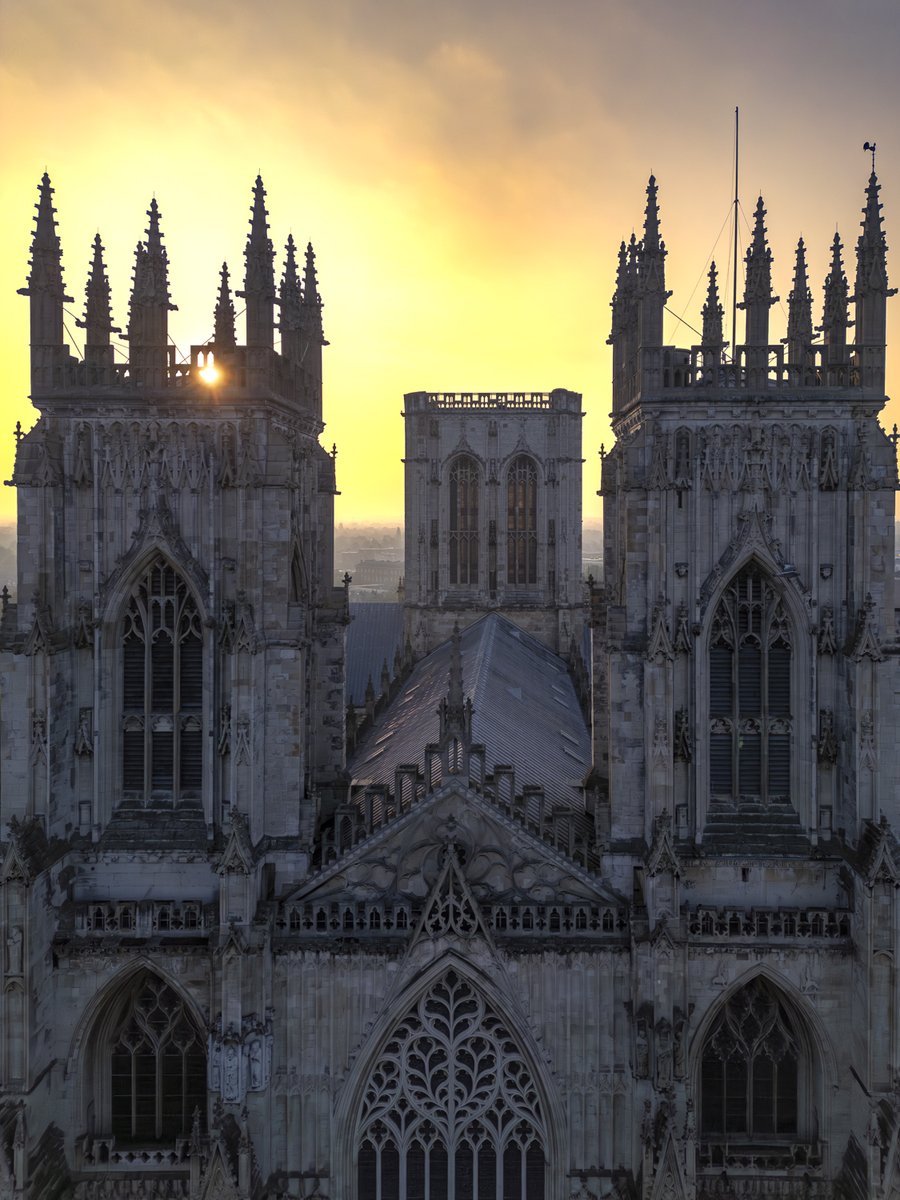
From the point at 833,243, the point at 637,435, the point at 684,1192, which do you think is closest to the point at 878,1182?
the point at 684,1192

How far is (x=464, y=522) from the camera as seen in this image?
2442 inches

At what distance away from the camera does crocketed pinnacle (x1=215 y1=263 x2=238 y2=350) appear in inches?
1064

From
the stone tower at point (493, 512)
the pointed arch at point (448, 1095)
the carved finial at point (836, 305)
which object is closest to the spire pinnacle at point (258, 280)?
the carved finial at point (836, 305)

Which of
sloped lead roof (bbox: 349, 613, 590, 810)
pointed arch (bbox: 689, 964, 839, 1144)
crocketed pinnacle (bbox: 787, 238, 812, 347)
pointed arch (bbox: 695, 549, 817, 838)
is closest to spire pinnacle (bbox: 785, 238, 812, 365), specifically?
crocketed pinnacle (bbox: 787, 238, 812, 347)

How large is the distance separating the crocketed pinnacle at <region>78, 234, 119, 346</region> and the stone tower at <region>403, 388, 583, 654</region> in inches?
1318

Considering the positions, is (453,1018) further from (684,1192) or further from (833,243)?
(833,243)

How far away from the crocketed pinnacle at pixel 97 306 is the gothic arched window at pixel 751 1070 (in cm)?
2339

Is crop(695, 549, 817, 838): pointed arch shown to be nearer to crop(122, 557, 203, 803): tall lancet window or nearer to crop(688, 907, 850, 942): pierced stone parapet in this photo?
crop(688, 907, 850, 942): pierced stone parapet

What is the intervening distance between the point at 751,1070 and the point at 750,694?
30.4 ft

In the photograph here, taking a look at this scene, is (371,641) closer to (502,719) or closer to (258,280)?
(502,719)

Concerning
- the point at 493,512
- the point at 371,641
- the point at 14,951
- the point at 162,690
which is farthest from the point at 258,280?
the point at 371,641

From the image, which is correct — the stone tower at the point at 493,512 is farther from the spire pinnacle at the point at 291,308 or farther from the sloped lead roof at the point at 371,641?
the spire pinnacle at the point at 291,308

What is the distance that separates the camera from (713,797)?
1055 inches

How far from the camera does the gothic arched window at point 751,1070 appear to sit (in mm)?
26109
